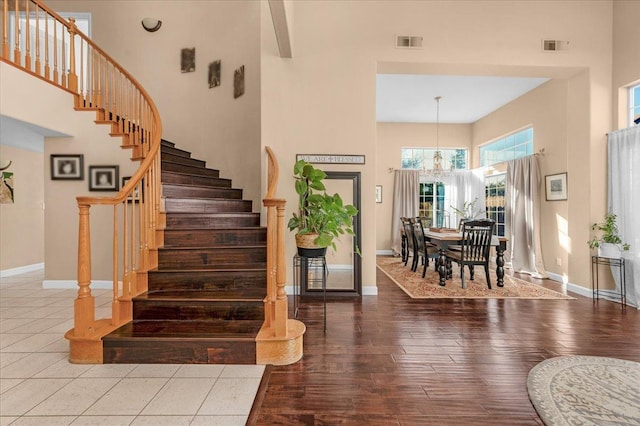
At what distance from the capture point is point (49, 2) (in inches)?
197

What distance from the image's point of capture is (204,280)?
9.00 ft

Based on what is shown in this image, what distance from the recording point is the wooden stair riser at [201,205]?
3.33 metres

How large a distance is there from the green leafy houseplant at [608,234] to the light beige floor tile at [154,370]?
513 centimetres

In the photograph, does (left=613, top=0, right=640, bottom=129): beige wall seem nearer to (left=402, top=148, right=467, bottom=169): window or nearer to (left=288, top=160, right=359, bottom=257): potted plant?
(left=402, top=148, right=467, bottom=169): window

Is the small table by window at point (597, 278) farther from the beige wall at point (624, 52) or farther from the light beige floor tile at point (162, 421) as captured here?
the light beige floor tile at point (162, 421)

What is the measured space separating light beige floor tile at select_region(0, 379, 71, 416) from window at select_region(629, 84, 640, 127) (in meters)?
6.66

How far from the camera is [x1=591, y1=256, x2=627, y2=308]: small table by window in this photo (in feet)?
11.9

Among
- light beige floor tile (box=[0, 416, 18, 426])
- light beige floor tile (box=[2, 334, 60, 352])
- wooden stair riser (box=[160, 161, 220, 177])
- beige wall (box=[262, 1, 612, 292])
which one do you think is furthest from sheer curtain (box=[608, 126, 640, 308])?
light beige floor tile (box=[2, 334, 60, 352])

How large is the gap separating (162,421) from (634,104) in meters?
6.21

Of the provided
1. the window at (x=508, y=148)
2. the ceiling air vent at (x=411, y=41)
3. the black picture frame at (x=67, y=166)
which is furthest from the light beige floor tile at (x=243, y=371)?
the window at (x=508, y=148)

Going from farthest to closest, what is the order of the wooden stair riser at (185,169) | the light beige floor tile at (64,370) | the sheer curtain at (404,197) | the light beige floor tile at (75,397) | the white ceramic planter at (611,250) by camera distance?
the sheer curtain at (404,197) < the wooden stair riser at (185,169) < the white ceramic planter at (611,250) < the light beige floor tile at (64,370) < the light beige floor tile at (75,397)

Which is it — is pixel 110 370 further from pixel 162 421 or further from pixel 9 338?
pixel 9 338

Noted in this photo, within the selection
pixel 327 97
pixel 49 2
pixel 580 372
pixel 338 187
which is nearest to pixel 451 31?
pixel 327 97

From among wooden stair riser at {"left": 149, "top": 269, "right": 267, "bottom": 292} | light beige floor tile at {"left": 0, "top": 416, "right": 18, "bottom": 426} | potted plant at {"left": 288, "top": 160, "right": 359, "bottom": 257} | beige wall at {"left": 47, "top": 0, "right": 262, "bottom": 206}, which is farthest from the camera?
beige wall at {"left": 47, "top": 0, "right": 262, "bottom": 206}
